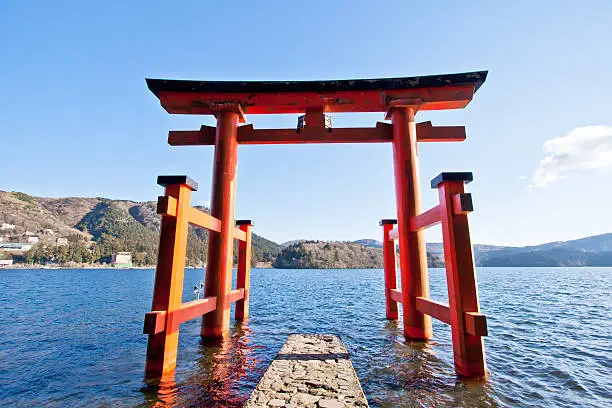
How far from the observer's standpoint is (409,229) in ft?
22.2

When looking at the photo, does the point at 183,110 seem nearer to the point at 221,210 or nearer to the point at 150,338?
the point at 221,210

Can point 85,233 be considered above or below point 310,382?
above

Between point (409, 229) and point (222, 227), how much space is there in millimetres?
4574

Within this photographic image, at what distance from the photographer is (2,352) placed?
25.6 feet

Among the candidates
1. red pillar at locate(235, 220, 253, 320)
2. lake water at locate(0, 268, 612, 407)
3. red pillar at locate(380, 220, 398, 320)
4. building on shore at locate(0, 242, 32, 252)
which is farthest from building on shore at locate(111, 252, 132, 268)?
red pillar at locate(380, 220, 398, 320)

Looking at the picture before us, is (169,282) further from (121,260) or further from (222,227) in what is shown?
(121,260)

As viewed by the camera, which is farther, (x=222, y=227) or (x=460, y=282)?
(x=222, y=227)

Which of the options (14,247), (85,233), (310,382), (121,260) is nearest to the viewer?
(310,382)

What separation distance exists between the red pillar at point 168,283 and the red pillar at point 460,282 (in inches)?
180

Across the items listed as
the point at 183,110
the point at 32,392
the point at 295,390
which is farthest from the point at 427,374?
the point at 183,110

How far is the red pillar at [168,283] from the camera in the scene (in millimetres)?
4793

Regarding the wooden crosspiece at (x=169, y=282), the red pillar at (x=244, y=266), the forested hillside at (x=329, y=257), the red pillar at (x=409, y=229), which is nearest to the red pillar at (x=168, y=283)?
the wooden crosspiece at (x=169, y=282)

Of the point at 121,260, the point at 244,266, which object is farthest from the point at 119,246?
the point at 244,266

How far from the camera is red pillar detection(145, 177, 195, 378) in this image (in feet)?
15.7
